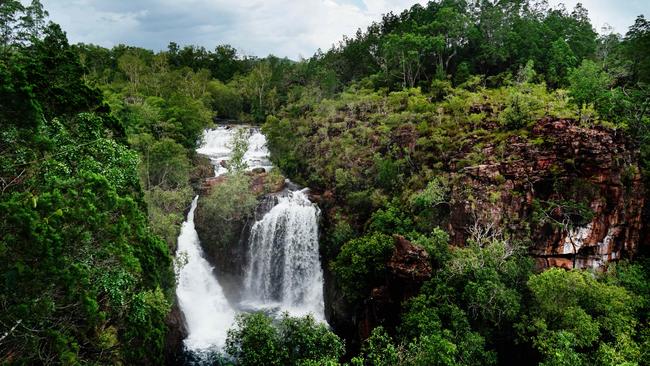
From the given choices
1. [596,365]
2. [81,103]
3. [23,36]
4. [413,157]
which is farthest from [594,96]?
[23,36]

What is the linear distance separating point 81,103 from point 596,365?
2437cm

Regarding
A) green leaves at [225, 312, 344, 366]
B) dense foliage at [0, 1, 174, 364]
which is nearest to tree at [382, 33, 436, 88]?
green leaves at [225, 312, 344, 366]

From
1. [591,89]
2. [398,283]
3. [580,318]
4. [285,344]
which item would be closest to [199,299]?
[285,344]

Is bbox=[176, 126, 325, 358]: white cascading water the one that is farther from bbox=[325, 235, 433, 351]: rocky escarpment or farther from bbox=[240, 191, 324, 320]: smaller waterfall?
bbox=[325, 235, 433, 351]: rocky escarpment

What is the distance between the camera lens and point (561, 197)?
23500 mm

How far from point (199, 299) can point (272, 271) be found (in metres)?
5.43

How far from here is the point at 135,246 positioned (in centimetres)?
Result: 1452

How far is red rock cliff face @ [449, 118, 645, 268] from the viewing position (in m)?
23.2

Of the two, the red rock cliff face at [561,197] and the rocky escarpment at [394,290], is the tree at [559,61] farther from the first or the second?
the rocky escarpment at [394,290]

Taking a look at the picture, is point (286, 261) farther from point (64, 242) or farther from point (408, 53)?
point (408, 53)

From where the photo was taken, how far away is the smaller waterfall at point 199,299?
25.8 m

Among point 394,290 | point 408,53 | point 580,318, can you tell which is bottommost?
point 394,290

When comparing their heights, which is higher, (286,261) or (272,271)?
(286,261)

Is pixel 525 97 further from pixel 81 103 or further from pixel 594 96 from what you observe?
pixel 81 103
